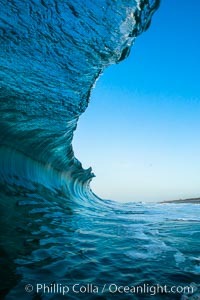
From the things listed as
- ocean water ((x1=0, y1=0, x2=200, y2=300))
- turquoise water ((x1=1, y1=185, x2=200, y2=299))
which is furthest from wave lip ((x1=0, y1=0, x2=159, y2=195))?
turquoise water ((x1=1, y1=185, x2=200, y2=299))

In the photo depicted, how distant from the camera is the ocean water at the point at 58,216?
6.50 feet

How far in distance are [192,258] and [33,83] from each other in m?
5.02

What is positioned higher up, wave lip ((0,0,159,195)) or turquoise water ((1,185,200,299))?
wave lip ((0,0,159,195))

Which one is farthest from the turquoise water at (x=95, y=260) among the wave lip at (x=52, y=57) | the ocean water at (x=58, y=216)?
the wave lip at (x=52, y=57)

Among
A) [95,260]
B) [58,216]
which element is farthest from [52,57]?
[95,260]

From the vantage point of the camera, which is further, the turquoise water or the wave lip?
the wave lip

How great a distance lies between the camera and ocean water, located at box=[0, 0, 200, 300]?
6.50 ft

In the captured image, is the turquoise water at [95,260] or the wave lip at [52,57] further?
the wave lip at [52,57]

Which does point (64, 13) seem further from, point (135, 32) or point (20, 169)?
point (20, 169)

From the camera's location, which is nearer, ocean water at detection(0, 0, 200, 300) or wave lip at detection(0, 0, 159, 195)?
ocean water at detection(0, 0, 200, 300)

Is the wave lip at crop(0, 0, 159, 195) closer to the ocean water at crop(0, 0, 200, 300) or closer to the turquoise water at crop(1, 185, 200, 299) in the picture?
the ocean water at crop(0, 0, 200, 300)

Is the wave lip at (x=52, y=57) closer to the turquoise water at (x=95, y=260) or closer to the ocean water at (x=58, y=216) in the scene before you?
the ocean water at (x=58, y=216)

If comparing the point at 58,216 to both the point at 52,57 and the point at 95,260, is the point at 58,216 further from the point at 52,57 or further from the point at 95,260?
the point at 52,57

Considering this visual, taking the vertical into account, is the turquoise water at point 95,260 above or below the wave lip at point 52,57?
below
